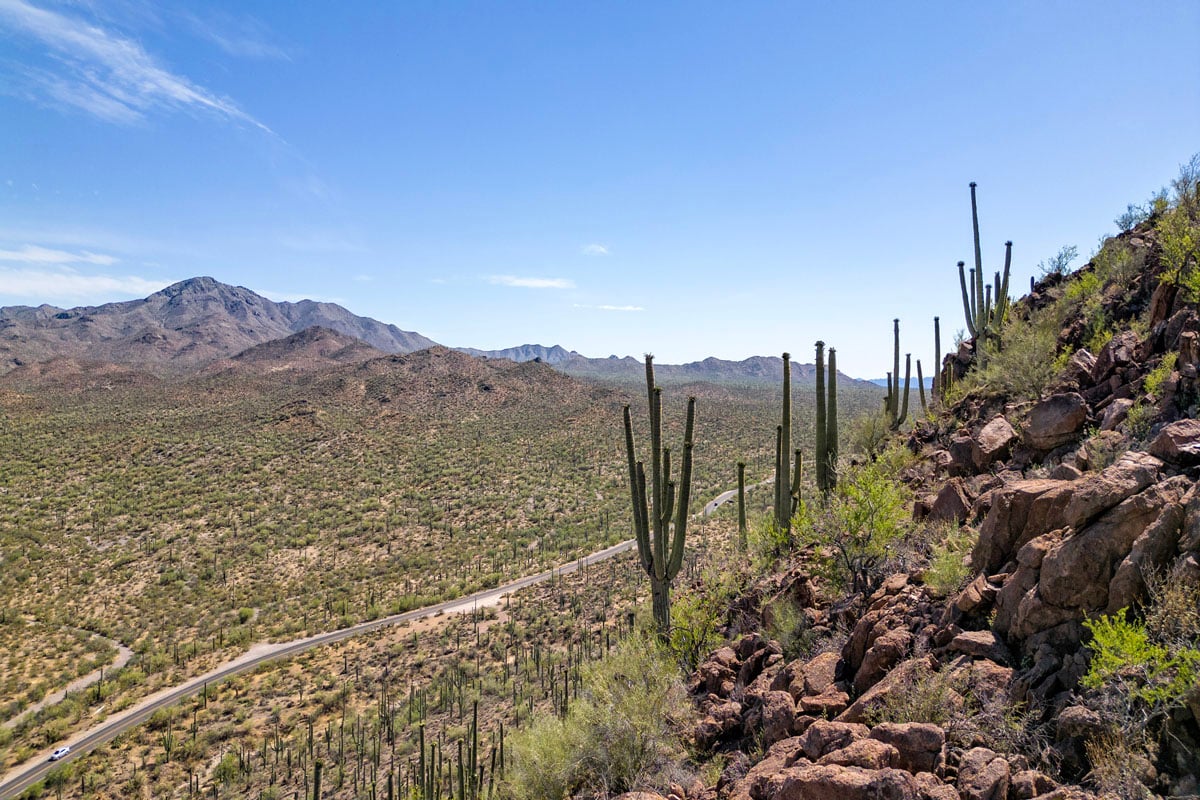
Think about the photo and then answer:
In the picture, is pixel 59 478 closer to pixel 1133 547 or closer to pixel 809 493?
pixel 809 493

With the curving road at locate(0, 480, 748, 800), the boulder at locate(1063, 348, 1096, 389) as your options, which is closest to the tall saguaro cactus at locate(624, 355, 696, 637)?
the boulder at locate(1063, 348, 1096, 389)

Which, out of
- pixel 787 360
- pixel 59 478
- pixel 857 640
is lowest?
pixel 59 478

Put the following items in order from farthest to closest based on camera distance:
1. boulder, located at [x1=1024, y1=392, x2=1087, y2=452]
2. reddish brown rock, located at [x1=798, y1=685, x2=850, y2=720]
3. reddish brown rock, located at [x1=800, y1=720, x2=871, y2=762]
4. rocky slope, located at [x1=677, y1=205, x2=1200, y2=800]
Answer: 1. boulder, located at [x1=1024, y1=392, x2=1087, y2=452]
2. reddish brown rock, located at [x1=798, y1=685, x2=850, y2=720]
3. reddish brown rock, located at [x1=800, y1=720, x2=871, y2=762]
4. rocky slope, located at [x1=677, y1=205, x2=1200, y2=800]

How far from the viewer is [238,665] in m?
24.6

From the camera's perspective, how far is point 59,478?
146 ft

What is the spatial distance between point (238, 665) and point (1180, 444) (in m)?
30.8

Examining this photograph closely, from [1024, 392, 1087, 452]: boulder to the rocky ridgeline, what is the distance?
0.06ft

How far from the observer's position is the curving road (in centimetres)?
1888

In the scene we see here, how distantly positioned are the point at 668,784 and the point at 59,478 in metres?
58.2

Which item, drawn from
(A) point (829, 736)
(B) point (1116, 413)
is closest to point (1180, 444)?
(B) point (1116, 413)

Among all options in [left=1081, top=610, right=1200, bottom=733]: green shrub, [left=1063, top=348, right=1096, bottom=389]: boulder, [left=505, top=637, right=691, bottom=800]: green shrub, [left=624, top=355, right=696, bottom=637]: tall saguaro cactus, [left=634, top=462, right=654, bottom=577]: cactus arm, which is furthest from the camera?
[left=634, top=462, right=654, bottom=577]: cactus arm

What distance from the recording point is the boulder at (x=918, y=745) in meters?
4.19

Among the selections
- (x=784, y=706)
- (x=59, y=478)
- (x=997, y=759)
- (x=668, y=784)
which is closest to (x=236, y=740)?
(x=668, y=784)

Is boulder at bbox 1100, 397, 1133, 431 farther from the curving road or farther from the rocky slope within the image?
the curving road
